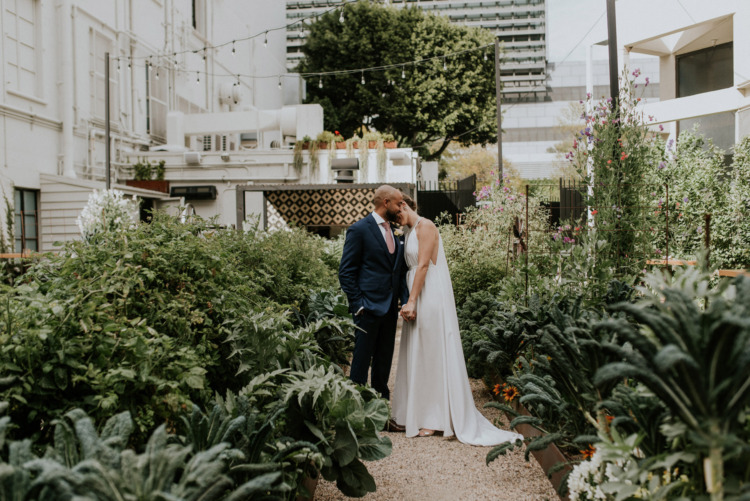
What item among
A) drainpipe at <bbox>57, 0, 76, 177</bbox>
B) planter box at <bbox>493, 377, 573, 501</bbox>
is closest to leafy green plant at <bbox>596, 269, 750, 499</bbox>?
planter box at <bbox>493, 377, 573, 501</bbox>

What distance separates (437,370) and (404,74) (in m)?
28.1

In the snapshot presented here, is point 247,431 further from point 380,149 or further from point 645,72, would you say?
point 645,72

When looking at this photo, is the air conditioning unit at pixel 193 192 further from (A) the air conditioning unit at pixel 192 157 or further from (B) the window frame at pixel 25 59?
(B) the window frame at pixel 25 59

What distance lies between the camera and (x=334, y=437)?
2971mm

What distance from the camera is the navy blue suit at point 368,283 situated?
4.77 m

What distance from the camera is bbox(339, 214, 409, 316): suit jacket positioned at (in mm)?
4781

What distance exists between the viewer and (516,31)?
55.1 m

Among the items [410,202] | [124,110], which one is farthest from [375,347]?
[124,110]

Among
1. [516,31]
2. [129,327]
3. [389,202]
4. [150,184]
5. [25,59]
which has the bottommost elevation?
[129,327]

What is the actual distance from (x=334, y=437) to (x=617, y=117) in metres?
4.37

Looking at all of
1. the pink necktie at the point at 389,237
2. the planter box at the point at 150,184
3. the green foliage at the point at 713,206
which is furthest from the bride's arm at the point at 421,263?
the planter box at the point at 150,184

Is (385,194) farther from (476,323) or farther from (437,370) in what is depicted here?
(476,323)

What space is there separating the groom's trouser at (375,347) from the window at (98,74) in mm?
15360

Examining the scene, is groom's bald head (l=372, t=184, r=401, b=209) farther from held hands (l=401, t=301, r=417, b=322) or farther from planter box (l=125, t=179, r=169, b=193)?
planter box (l=125, t=179, r=169, b=193)
